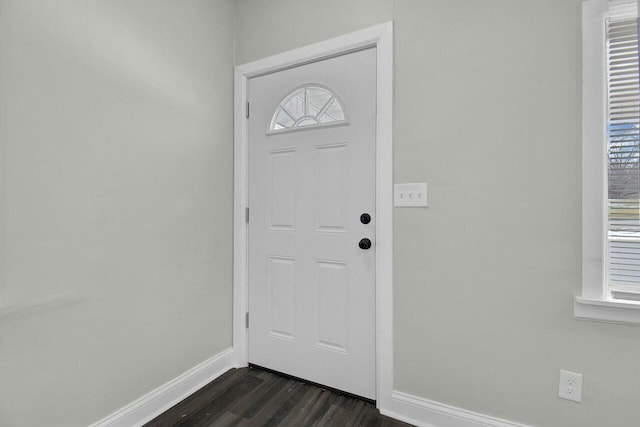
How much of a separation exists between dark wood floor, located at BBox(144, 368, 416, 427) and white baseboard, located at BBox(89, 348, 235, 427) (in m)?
0.04

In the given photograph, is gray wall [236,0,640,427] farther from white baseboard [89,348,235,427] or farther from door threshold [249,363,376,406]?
white baseboard [89,348,235,427]

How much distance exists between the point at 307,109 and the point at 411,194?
2.69 feet

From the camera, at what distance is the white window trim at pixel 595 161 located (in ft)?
4.04

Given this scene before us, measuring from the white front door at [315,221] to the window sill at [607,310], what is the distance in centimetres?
89

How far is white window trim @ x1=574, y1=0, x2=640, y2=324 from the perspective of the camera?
123 cm

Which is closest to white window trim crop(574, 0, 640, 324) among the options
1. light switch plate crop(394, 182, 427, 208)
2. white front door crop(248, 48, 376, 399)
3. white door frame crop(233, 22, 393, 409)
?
light switch plate crop(394, 182, 427, 208)

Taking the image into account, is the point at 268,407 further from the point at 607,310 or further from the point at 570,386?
the point at 607,310

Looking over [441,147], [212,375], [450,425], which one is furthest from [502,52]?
[212,375]

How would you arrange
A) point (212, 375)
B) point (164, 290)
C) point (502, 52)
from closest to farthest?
point (502, 52) → point (164, 290) → point (212, 375)

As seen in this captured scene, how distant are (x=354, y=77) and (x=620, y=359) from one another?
174 cm

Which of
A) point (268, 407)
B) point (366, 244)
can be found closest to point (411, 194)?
point (366, 244)

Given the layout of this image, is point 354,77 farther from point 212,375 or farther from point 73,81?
point 212,375

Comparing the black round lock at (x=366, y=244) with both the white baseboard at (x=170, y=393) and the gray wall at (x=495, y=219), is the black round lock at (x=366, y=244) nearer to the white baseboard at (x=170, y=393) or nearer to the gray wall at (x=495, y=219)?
the gray wall at (x=495, y=219)

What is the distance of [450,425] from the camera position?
1496mm
